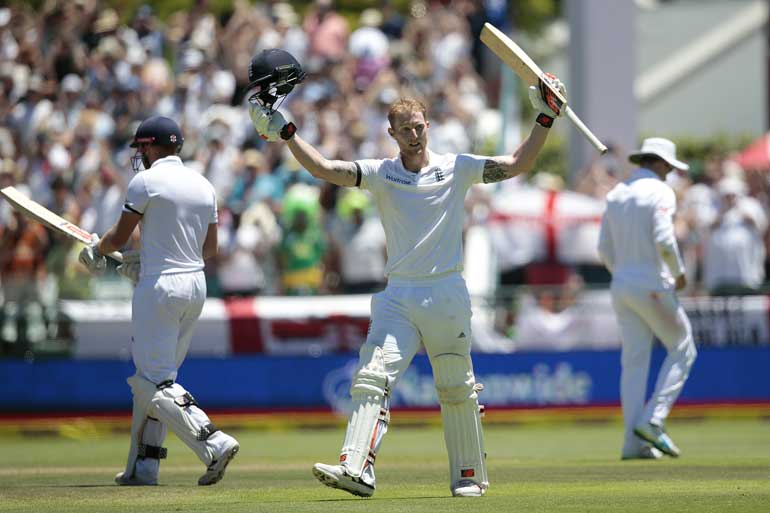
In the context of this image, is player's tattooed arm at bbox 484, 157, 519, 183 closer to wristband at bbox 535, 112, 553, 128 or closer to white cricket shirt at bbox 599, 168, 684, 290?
wristband at bbox 535, 112, 553, 128

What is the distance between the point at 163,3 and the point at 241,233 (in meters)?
13.5

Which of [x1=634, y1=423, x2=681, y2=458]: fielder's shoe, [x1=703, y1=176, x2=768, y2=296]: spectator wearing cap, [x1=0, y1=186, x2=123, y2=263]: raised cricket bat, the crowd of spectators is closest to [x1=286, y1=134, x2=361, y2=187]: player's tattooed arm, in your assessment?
[x1=0, y1=186, x2=123, y2=263]: raised cricket bat

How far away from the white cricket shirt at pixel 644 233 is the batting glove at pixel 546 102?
3.57 metres

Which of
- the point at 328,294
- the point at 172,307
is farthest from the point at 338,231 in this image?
the point at 172,307

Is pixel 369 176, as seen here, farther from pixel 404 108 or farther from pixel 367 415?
pixel 367 415

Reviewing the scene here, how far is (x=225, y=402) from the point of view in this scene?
16984 mm

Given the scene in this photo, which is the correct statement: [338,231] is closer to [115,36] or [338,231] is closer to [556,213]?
[556,213]

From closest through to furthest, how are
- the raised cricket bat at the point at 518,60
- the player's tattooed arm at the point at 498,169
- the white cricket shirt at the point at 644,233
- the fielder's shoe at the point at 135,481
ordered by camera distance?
the player's tattooed arm at the point at 498,169, the raised cricket bat at the point at 518,60, the fielder's shoe at the point at 135,481, the white cricket shirt at the point at 644,233

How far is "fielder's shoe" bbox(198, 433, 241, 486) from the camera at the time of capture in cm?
959

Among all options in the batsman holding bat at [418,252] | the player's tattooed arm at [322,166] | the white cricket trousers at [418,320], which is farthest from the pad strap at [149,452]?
the player's tattooed arm at [322,166]

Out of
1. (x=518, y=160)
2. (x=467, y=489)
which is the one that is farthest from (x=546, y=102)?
(x=467, y=489)

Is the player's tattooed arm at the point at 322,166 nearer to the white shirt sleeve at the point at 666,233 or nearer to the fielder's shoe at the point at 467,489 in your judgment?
the fielder's shoe at the point at 467,489

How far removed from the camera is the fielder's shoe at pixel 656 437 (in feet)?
40.3

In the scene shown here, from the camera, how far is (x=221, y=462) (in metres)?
9.62
